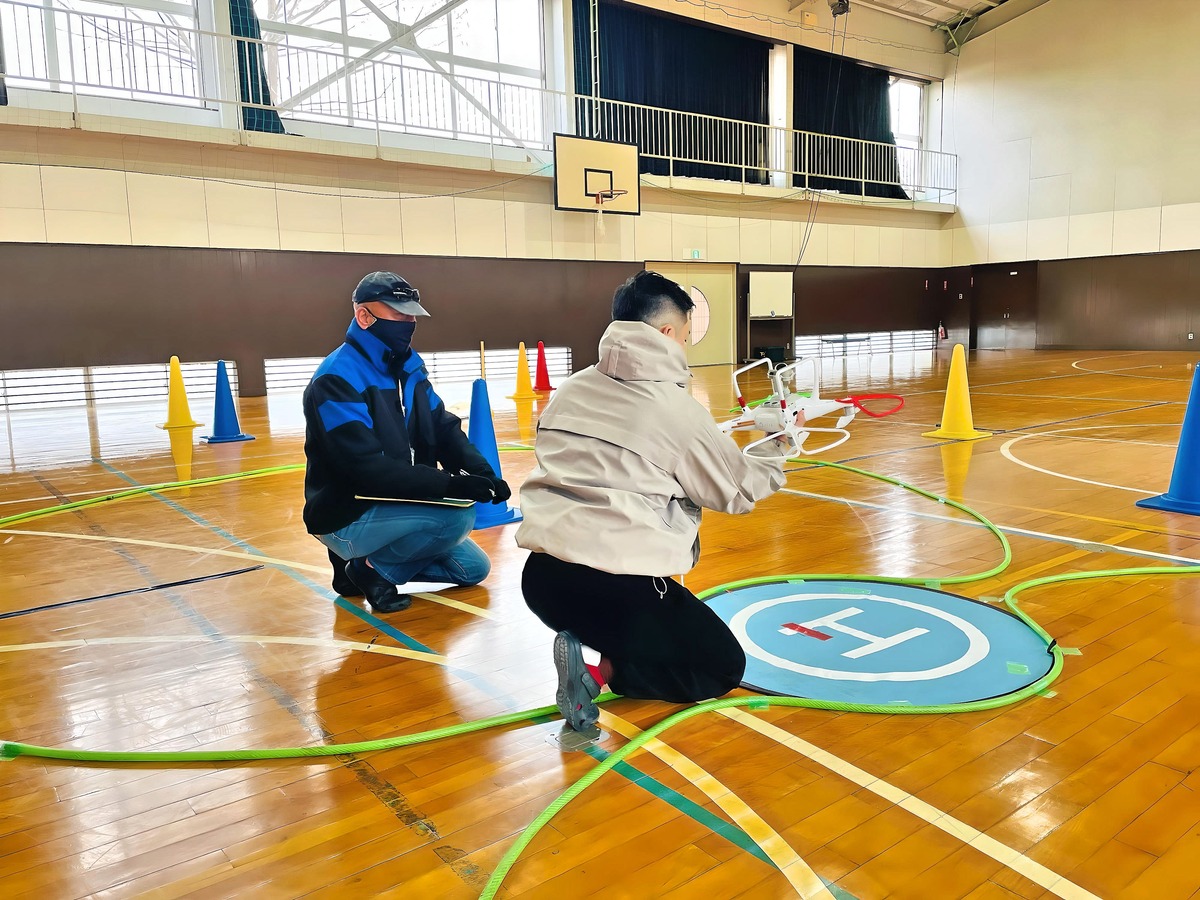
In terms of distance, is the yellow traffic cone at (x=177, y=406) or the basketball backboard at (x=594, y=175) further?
the basketball backboard at (x=594, y=175)

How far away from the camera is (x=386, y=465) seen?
10.1ft

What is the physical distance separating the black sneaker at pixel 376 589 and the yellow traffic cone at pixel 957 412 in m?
5.33

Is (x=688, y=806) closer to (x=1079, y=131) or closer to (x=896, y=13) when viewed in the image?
(x=1079, y=131)

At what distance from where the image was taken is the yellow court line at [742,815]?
5.29 ft

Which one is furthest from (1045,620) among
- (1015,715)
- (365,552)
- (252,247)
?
(252,247)

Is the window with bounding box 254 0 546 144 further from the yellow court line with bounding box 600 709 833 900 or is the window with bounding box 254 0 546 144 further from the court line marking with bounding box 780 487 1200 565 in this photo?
the yellow court line with bounding box 600 709 833 900

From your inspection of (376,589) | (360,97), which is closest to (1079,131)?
(360,97)

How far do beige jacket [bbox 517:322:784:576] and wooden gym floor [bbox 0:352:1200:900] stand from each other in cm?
51

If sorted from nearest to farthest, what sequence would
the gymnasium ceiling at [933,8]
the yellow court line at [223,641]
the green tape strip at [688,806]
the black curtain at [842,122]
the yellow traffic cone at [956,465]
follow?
the green tape strip at [688,806] < the yellow court line at [223,641] < the yellow traffic cone at [956,465] < the black curtain at [842,122] < the gymnasium ceiling at [933,8]

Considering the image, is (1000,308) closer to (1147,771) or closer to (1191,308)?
(1191,308)

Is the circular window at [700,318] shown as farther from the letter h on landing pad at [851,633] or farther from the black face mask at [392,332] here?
the letter h on landing pad at [851,633]

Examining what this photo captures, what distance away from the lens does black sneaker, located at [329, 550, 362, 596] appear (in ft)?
11.4

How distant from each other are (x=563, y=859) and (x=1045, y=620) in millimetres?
2031

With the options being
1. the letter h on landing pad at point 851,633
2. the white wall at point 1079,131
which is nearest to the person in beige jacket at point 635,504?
the letter h on landing pad at point 851,633
